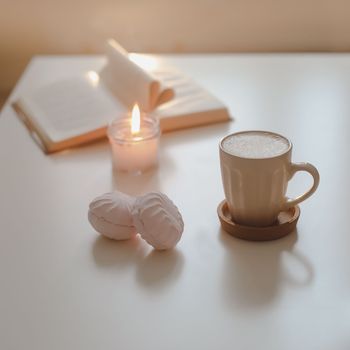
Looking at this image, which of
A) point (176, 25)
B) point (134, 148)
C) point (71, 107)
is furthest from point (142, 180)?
point (176, 25)

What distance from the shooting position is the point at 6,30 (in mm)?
1807

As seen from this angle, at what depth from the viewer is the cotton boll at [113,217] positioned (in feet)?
2.54

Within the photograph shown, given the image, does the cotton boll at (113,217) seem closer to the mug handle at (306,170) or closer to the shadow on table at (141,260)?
the shadow on table at (141,260)

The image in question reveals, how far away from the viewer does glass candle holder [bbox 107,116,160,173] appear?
3.16 feet

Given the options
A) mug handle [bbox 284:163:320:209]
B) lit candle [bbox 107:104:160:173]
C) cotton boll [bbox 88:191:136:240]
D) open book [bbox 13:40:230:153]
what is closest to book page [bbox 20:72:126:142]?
open book [bbox 13:40:230:153]

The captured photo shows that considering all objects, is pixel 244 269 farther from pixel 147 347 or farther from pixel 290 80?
pixel 290 80

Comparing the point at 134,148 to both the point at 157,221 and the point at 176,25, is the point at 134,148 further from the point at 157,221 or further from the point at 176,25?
the point at 176,25

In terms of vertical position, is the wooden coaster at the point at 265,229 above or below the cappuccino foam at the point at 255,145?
below

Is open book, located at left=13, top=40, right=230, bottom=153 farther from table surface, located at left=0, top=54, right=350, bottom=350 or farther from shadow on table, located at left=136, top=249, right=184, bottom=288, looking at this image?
shadow on table, located at left=136, top=249, right=184, bottom=288

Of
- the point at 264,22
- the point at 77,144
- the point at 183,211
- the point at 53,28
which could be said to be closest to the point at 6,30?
the point at 53,28

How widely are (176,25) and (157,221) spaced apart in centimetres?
111

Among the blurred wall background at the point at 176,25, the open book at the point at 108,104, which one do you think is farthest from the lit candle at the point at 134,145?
the blurred wall background at the point at 176,25

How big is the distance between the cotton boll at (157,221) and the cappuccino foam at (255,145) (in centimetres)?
10

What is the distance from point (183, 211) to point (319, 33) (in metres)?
1.04
